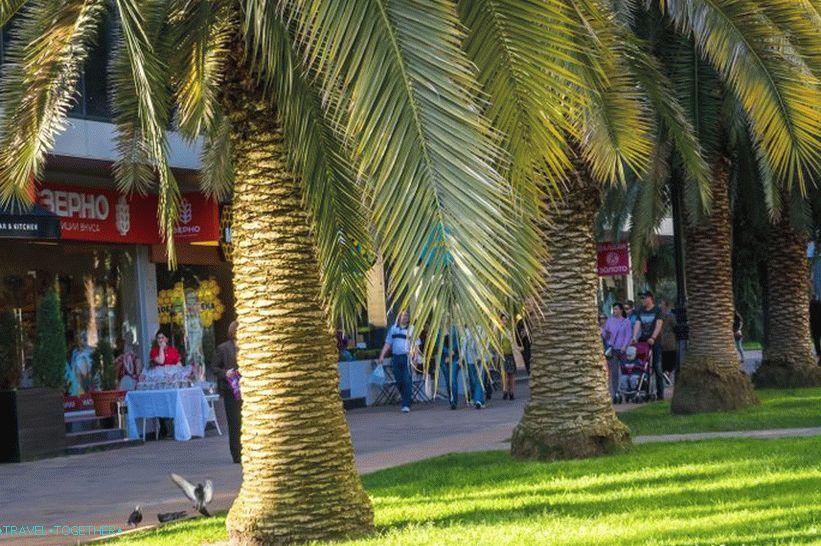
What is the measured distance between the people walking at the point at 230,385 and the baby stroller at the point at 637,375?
932 cm

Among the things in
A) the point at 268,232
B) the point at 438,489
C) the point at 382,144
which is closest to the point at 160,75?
the point at 268,232

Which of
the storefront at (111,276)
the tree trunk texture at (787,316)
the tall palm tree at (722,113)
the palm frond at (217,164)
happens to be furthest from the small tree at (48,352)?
the tree trunk texture at (787,316)

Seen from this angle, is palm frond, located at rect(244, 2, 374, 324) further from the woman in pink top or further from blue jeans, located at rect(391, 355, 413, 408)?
blue jeans, located at rect(391, 355, 413, 408)

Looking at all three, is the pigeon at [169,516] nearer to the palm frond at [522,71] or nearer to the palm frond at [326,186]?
the palm frond at [326,186]

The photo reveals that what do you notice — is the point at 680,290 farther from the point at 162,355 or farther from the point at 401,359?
the point at 162,355

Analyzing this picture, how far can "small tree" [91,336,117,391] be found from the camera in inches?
898

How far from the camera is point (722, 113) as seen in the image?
17047 mm

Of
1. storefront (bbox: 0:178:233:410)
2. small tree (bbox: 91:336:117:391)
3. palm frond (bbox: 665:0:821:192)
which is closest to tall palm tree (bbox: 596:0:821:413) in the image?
palm frond (bbox: 665:0:821:192)

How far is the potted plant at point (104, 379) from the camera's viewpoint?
2233 cm

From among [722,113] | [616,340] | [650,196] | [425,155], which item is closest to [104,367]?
[616,340]

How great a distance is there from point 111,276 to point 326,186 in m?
18.6

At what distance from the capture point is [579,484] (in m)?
11.5

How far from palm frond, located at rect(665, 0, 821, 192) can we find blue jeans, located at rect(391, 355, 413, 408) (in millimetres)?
14492

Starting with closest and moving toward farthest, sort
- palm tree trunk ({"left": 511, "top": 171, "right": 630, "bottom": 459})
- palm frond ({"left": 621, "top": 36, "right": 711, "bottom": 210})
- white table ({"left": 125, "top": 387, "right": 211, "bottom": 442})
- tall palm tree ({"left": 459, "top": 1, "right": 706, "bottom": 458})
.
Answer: tall palm tree ({"left": 459, "top": 1, "right": 706, "bottom": 458}) < palm frond ({"left": 621, "top": 36, "right": 711, "bottom": 210}) < palm tree trunk ({"left": 511, "top": 171, "right": 630, "bottom": 459}) < white table ({"left": 125, "top": 387, "right": 211, "bottom": 442})
